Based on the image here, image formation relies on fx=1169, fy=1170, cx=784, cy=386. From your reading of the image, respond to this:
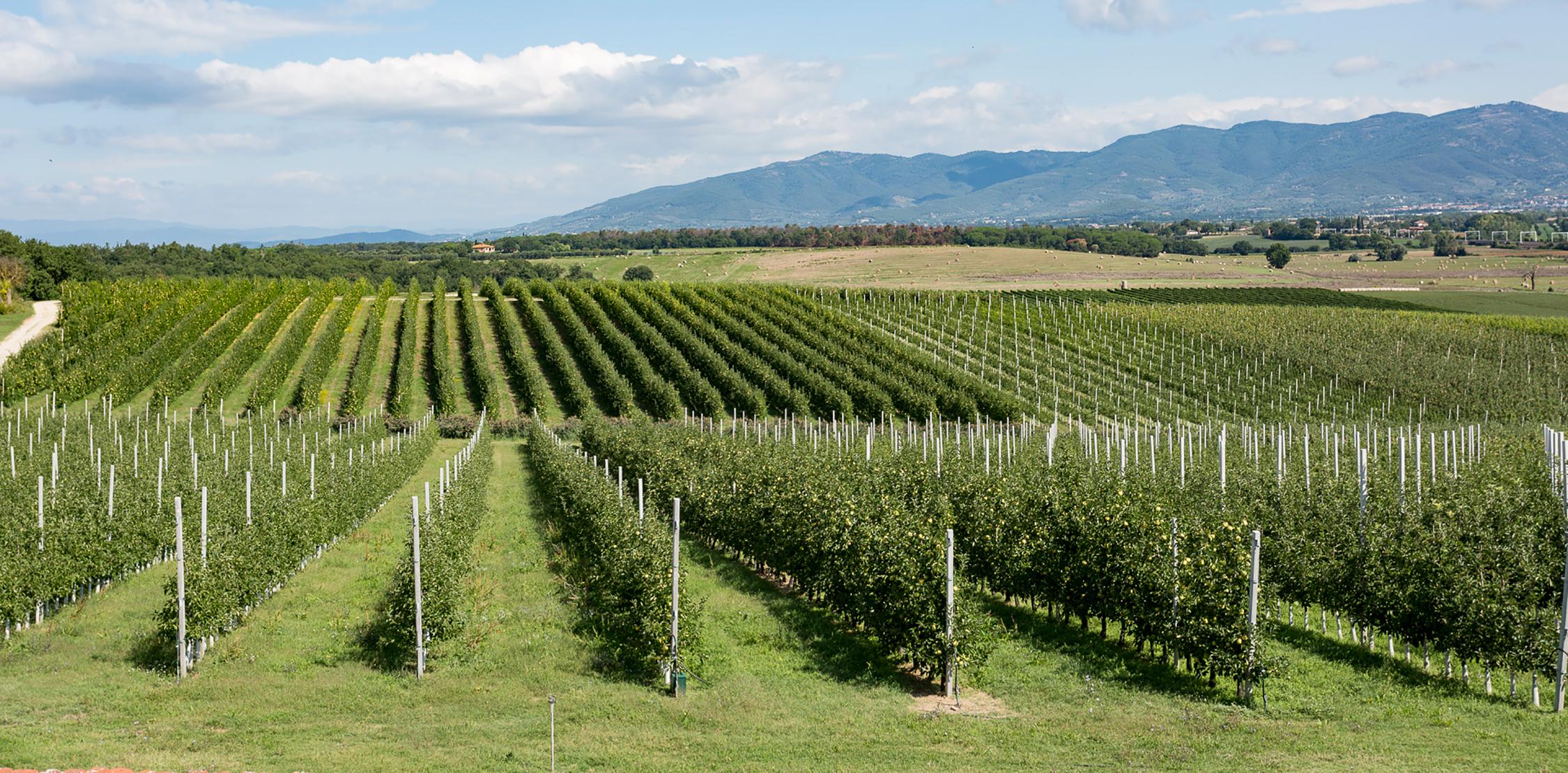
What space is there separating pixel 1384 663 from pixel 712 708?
398 inches

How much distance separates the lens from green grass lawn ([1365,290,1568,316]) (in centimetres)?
8169

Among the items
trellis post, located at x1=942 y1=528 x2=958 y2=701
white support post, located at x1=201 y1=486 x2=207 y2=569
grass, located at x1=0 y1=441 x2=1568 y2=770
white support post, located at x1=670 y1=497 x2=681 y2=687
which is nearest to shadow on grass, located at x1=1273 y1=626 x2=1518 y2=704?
grass, located at x1=0 y1=441 x2=1568 y2=770

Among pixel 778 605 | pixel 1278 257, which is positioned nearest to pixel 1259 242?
pixel 1278 257

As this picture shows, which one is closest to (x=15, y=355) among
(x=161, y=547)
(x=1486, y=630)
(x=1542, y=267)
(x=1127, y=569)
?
(x=161, y=547)

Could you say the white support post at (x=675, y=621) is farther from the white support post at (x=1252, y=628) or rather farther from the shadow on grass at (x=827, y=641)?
the white support post at (x=1252, y=628)

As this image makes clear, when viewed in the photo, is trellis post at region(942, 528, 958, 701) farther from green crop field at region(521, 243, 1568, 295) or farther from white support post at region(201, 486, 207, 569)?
green crop field at region(521, 243, 1568, 295)

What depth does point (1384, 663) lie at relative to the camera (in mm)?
17375

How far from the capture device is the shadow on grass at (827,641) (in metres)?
16.8

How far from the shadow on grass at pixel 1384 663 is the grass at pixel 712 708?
0.06 m

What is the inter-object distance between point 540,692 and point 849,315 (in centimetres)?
6063

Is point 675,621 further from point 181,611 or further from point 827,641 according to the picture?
point 181,611

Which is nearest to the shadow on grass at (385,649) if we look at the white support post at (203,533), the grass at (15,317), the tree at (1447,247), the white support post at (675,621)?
the white support post at (203,533)

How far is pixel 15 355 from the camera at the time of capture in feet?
201

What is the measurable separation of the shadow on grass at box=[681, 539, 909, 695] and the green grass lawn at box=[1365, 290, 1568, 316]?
247 ft
